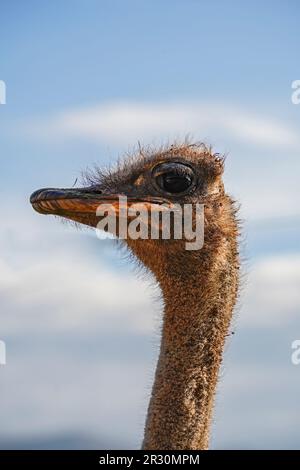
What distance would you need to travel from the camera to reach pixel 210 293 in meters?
6.28

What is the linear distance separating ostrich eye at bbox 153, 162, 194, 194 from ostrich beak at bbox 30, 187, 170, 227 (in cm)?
11

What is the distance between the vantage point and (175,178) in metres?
6.38

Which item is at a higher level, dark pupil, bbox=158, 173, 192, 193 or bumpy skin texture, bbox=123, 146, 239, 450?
dark pupil, bbox=158, 173, 192, 193

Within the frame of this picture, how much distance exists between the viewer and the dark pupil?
20.8 ft

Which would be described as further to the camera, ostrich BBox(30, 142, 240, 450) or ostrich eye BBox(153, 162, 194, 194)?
ostrich eye BBox(153, 162, 194, 194)

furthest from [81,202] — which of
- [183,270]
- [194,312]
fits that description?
[194,312]

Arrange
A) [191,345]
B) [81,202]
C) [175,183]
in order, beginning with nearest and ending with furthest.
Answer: [81,202]
[191,345]
[175,183]

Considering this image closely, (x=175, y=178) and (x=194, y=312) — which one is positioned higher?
(x=175, y=178)

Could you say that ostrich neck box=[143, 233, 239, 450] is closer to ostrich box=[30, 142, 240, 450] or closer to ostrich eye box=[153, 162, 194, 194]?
ostrich box=[30, 142, 240, 450]

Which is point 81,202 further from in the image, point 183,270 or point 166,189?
point 183,270

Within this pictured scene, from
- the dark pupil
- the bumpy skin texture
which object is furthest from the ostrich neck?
the dark pupil

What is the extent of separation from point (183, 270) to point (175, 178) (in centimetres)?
56
